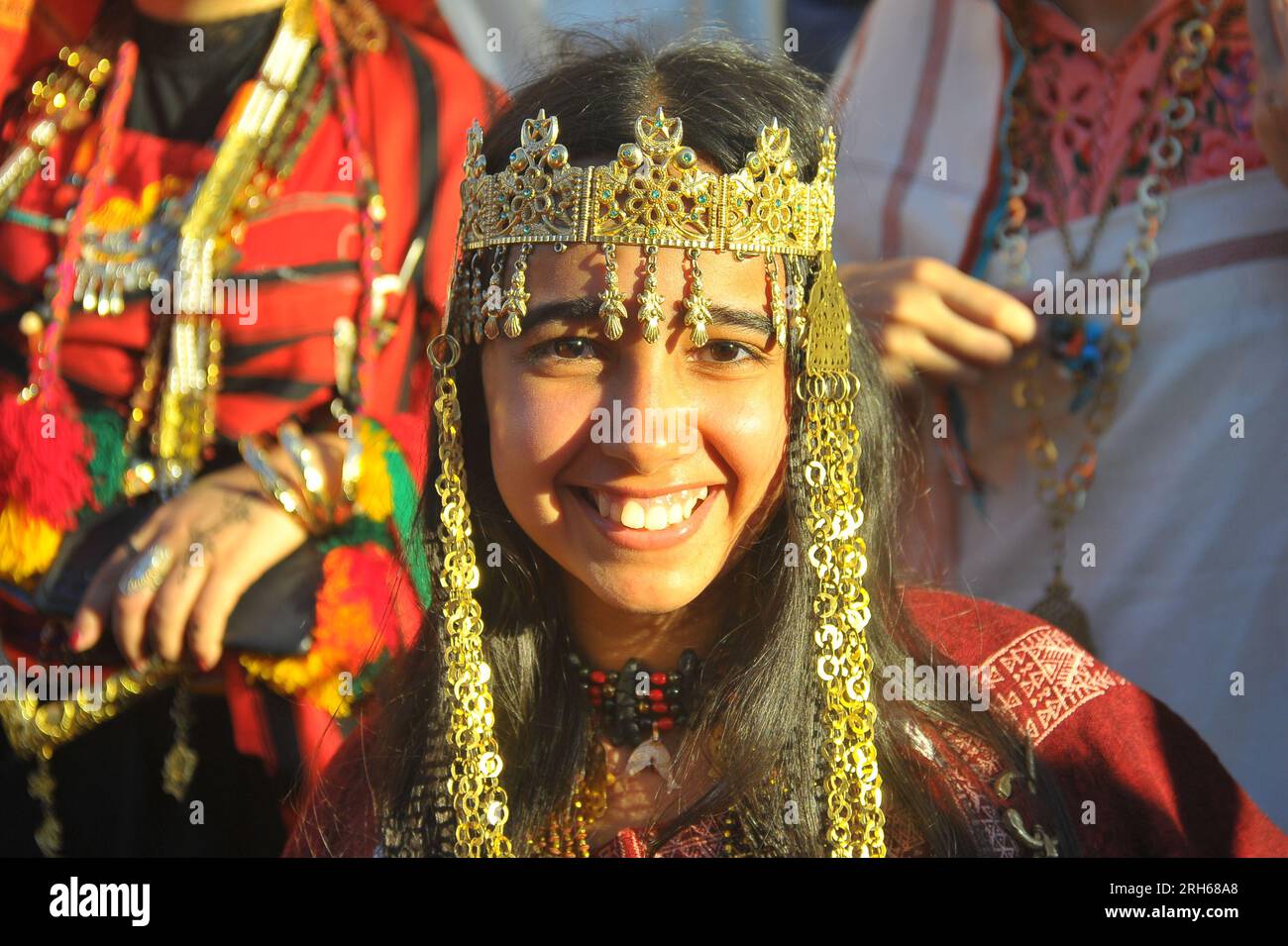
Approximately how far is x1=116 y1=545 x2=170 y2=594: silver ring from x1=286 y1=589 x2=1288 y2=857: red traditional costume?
0.65 meters

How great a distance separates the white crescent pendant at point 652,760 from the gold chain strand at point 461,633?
0.19 meters

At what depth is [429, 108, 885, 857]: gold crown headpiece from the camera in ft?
5.93

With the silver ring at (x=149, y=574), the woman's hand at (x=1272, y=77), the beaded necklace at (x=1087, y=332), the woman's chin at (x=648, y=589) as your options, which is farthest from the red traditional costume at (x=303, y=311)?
the woman's hand at (x=1272, y=77)

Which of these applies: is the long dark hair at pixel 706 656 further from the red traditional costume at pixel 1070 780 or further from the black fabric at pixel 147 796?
the black fabric at pixel 147 796

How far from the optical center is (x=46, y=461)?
108 inches

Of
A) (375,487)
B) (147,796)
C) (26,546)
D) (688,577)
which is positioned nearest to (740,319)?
(688,577)

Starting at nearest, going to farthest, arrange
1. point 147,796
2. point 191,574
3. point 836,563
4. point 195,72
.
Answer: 1. point 836,563
2. point 191,574
3. point 147,796
4. point 195,72

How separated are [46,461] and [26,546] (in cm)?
17

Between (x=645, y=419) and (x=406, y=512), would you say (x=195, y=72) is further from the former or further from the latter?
(x=645, y=419)

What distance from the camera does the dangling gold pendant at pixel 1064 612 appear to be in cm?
276

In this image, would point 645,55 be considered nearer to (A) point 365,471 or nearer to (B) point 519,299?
(B) point 519,299

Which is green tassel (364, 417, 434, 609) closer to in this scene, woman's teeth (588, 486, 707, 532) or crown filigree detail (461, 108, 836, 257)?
woman's teeth (588, 486, 707, 532)

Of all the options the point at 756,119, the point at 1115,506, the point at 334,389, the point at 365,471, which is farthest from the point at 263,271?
the point at 1115,506

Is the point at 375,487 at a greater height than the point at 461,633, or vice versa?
the point at 375,487
